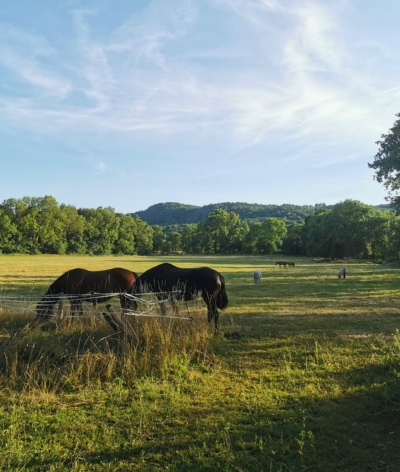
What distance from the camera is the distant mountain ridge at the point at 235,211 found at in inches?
6388

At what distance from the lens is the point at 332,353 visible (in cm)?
651

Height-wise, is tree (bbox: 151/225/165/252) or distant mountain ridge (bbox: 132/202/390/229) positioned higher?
distant mountain ridge (bbox: 132/202/390/229)

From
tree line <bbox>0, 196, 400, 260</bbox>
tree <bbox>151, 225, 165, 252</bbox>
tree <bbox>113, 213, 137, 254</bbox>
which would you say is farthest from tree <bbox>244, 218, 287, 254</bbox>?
tree <bbox>113, 213, 137, 254</bbox>

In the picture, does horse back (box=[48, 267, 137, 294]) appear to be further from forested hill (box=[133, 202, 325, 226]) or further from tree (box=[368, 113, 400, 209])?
forested hill (box=[133, 202, 325, 226])

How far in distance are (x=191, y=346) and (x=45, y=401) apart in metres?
2.53

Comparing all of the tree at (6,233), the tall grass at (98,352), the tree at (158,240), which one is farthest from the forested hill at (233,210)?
the tall grass at (98,352)

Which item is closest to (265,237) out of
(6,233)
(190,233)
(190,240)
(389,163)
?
(190,240)

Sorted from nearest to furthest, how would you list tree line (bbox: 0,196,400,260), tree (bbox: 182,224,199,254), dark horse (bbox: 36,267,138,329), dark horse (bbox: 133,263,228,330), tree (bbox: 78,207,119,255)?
dark horse (bbox: 133,263,228,330), dark horse (bbox: 36,267,138,329), tree line (bbox: 0,196,400,260), tree (bbox: 78,207,119,255), tree (bbox: 182,224,199,254)

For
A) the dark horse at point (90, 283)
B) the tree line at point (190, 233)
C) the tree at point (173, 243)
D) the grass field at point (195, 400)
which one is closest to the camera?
the grass field at point (195, 400)

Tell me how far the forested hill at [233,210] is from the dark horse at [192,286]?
5782 inches

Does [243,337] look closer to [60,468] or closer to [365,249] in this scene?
[60,468]

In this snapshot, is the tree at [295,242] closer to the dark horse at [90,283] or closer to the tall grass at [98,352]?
the dark horse at [90,283]

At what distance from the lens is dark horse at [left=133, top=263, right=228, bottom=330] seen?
806 cm

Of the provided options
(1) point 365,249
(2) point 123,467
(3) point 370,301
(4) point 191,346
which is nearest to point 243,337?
(4) point 191,346
